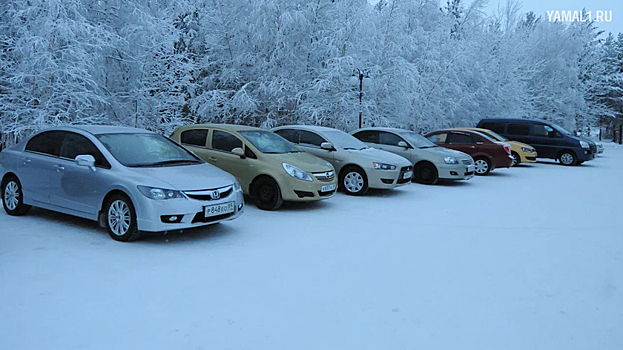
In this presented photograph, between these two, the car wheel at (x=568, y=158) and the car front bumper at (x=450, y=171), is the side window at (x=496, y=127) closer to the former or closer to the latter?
the car wheel at (x=568, y=158)

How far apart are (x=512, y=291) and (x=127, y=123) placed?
1069 cm

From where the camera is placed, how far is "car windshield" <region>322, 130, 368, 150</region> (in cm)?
1065

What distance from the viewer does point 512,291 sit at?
14.6ft

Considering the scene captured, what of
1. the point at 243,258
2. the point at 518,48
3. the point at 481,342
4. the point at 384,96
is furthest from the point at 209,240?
the point at 518,48

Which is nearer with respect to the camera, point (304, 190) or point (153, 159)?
point (153, 159)

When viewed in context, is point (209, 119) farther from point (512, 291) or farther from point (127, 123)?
point (512, 291)

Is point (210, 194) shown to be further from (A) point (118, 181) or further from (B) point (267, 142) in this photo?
(B) point (267, 142)

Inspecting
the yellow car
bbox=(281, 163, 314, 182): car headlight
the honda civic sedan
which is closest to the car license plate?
the honda civic sedan

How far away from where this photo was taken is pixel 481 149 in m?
14.9

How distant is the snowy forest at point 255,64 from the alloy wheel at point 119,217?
5.02 metres

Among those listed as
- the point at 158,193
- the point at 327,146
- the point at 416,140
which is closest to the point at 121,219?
the point at 158,193

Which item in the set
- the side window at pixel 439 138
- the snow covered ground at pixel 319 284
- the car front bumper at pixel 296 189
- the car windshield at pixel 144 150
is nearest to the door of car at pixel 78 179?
the car windshield at pixel 144 150

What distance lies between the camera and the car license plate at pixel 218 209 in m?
5.92

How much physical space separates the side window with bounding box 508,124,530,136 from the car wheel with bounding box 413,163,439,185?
28.4 ft
